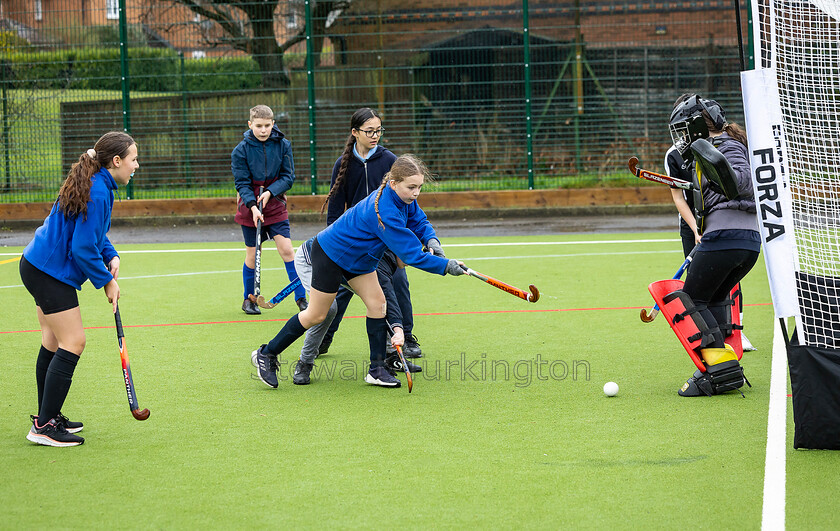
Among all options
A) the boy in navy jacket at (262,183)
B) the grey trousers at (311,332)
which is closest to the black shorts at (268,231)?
the boy in navy jacket at (262,183)

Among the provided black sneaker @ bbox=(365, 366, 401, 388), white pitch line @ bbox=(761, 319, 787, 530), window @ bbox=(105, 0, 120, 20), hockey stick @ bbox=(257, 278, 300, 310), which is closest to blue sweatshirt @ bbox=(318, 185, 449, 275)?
black sneaker @ bbox=(365, 366, 401, 388)

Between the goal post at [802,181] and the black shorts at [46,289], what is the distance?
362 cm

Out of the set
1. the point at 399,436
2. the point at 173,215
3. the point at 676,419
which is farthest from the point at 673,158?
the point at 173,215

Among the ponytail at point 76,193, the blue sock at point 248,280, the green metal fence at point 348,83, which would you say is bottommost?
the blue sock at point 248,280

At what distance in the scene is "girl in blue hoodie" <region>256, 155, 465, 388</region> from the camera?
18.8 feet

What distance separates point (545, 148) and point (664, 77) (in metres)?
2.26

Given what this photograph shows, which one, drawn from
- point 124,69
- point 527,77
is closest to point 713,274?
point 527,77

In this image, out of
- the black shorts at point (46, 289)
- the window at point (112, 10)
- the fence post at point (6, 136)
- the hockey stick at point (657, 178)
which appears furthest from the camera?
the window at point (112, 10)

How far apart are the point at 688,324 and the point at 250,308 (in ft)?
13.9

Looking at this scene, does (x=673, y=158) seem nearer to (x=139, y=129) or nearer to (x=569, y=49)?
(x=569, y=49)

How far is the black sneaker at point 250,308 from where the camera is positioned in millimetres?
8594

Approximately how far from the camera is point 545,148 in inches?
631

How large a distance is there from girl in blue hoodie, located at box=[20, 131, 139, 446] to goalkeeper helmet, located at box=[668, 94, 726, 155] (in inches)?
125

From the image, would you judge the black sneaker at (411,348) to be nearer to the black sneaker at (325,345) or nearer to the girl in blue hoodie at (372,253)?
the black sneaker at (325,345)
